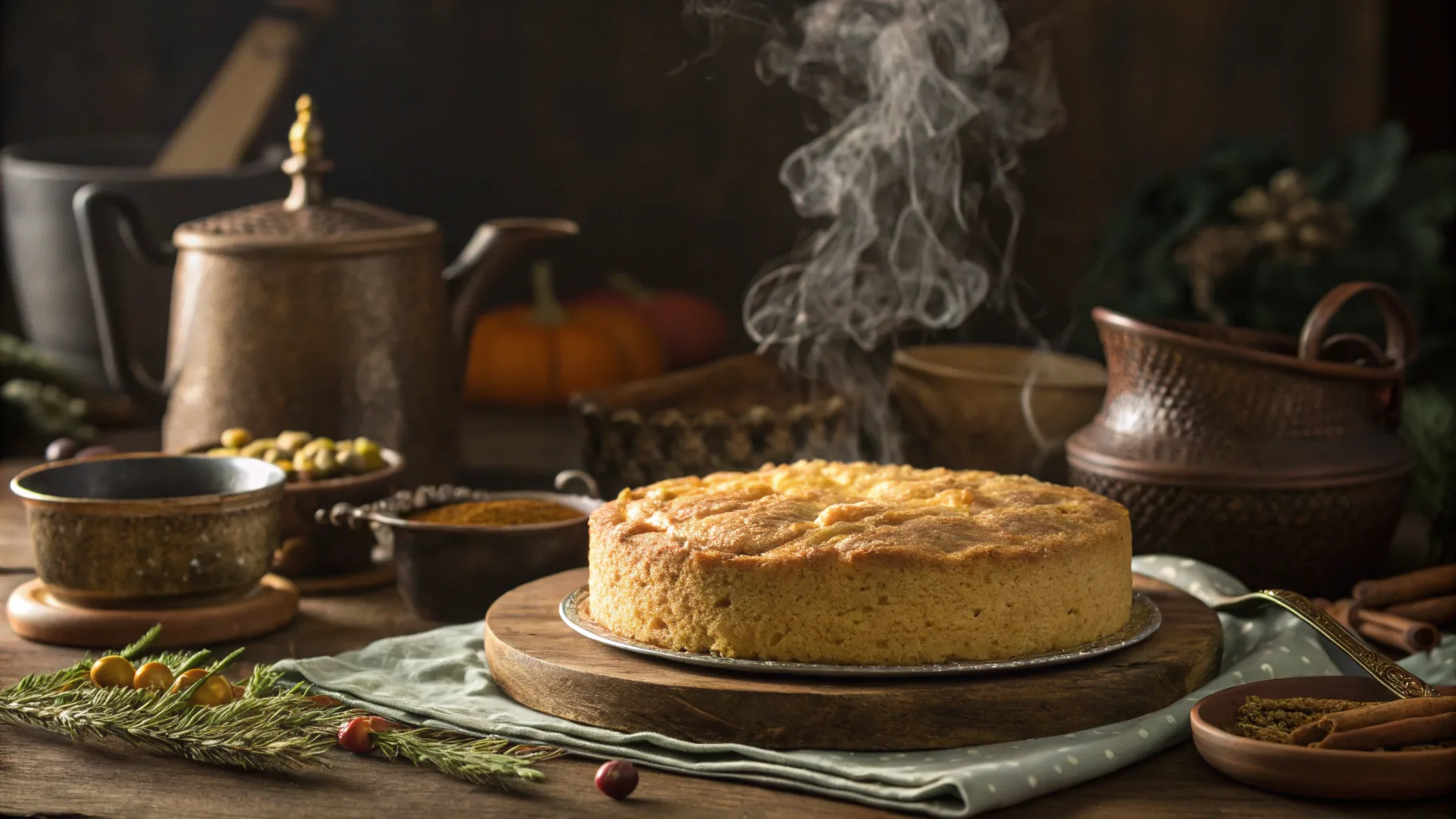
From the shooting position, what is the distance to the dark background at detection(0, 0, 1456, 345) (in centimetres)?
379

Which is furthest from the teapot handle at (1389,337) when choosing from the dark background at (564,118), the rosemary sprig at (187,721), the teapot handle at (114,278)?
the teapot handle at (114,278)

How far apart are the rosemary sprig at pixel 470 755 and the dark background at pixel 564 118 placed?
2.50 metres

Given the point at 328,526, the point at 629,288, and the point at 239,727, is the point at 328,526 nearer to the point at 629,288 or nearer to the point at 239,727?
the point at 239,727

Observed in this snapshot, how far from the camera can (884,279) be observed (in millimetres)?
3068

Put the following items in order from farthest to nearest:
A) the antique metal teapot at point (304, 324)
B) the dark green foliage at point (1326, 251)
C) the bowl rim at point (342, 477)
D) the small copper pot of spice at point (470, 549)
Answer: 1. the dark green foliage at point (1326, 251)
2. the antique metal teapot at point (304, 324)
3. the bowl rim at point (342, 477)
4. the small copper pot of spice at point (470, 549)

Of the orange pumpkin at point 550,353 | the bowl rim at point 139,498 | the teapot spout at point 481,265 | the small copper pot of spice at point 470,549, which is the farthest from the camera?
the orange pumpkin at point 550,353

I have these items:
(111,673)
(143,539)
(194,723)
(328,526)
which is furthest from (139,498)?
(194,723)

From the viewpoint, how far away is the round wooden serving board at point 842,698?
1.52 m

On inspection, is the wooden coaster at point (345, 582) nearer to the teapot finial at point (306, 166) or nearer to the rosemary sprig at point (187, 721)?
the rosemary sprig at point (187, 721)

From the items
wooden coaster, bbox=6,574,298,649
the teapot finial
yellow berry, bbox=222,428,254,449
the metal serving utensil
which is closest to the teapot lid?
the teapot finial

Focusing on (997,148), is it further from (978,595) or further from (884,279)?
(978,595)

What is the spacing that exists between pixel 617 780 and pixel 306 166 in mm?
1459

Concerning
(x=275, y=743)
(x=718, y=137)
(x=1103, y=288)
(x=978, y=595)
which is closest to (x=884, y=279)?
(x=1103, y=288)

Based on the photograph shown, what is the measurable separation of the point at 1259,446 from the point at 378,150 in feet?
8.76
